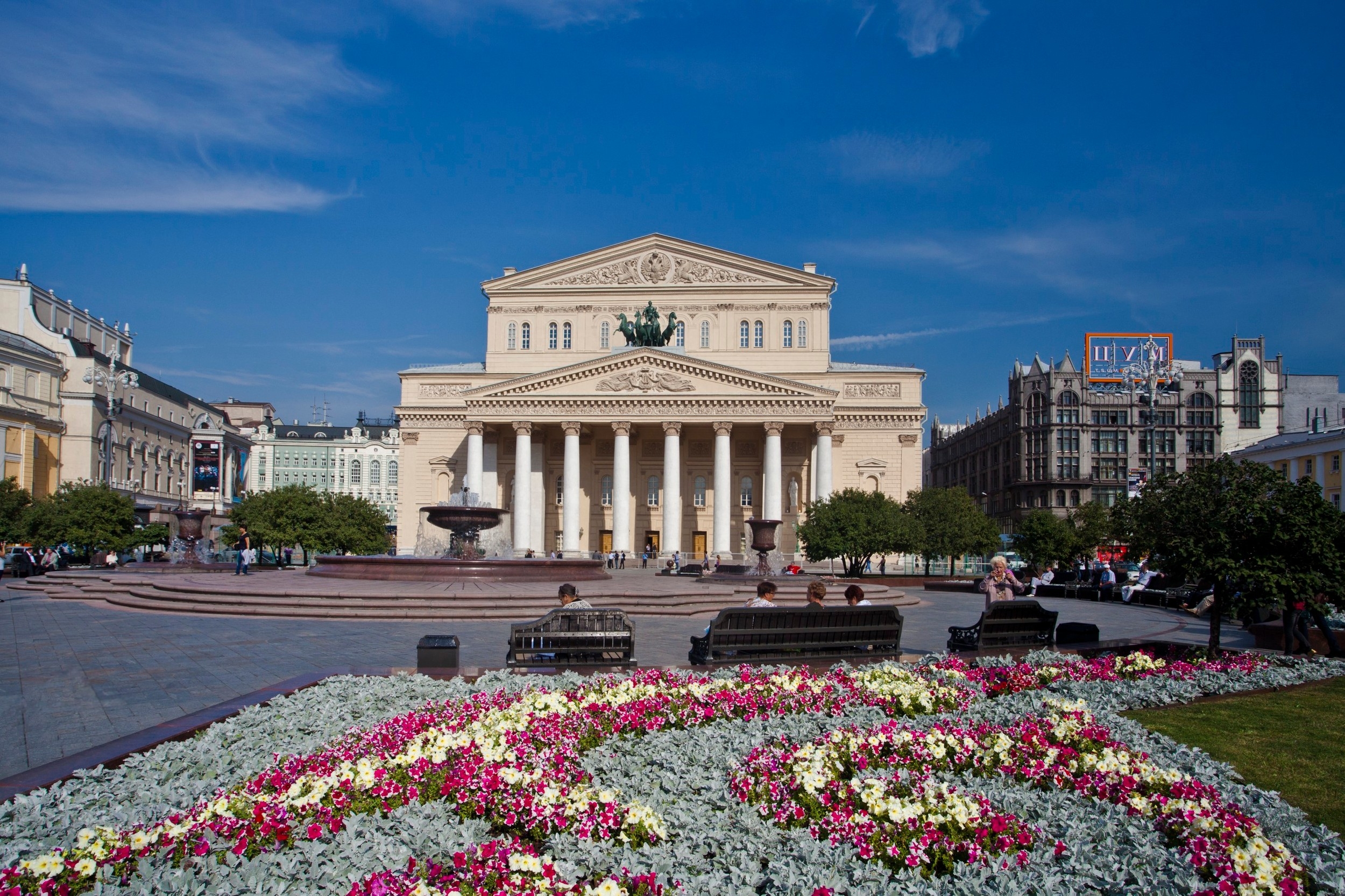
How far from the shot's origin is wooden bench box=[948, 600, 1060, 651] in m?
12.3

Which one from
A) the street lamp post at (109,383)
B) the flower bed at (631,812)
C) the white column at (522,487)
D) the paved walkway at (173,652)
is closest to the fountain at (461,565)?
the paved walkway at (173,652)

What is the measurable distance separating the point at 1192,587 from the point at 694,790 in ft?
90.3

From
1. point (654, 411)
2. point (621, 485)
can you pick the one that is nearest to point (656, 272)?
point (654, 411)

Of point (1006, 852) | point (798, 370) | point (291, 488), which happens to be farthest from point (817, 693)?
point (798, 370)

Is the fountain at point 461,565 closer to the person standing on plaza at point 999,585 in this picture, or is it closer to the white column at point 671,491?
the person standing on plaza at point 999,585

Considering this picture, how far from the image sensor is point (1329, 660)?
11711mm

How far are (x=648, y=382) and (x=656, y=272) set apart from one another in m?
9.98

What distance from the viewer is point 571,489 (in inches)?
2085

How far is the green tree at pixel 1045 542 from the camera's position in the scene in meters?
43.6

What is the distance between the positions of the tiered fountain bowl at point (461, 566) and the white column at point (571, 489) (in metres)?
21.9

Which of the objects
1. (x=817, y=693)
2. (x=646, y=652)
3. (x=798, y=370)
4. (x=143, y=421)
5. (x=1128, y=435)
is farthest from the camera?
(x=1128, y=435)

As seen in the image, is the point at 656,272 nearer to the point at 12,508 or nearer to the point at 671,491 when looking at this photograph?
the point at 671,491

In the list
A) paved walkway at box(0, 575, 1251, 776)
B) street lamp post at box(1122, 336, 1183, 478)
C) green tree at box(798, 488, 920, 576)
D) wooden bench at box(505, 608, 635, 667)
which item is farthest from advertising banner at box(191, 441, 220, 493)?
wooden bench at box(505, 608, 635, 667)

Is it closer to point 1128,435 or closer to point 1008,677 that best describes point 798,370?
point 1128,435
